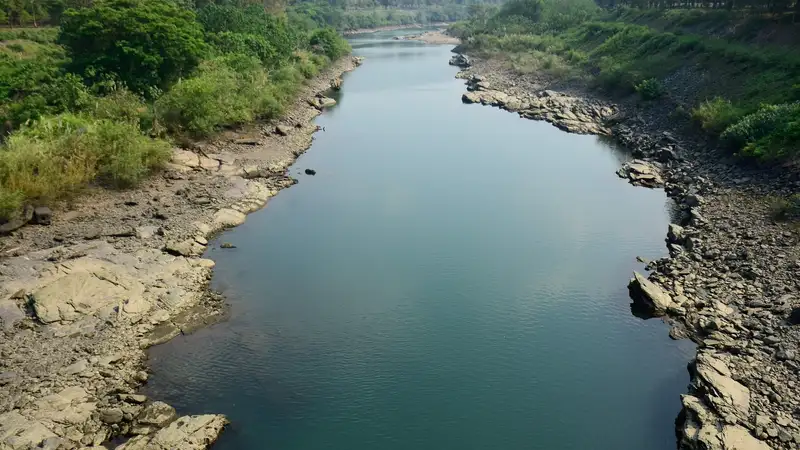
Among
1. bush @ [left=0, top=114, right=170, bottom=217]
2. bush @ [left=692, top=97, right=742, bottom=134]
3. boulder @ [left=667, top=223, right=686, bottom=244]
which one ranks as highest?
bush @ [left=0, top=114, right=170, bottom=217]

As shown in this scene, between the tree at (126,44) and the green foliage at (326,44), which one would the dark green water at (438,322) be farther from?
the green foliage at (326,44)

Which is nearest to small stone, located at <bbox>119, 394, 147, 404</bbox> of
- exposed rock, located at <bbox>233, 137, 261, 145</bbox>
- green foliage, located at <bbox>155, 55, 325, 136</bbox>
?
green foliage, located at <bbox>155, 55, 325, 136</bbox>

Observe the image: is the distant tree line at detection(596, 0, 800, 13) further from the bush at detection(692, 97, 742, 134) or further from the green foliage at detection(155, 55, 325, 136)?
the green foliage at detection(155, 55, 325, 136)

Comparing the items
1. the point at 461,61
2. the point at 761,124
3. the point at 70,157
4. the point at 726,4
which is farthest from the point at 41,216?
the point at 461,61

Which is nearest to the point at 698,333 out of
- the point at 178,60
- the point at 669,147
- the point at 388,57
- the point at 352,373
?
the point at 352,373

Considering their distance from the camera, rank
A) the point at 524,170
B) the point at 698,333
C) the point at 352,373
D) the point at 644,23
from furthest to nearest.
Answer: the point at 644,23, the point at 524,170, the point at 698,333, the point at 352,373

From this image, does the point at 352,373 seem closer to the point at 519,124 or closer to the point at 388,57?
the point at 519,124
